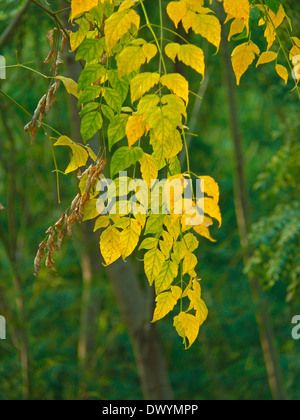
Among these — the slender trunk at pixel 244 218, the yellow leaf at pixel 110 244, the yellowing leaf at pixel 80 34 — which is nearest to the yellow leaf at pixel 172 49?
the yellowing leaf at pixel 80 34

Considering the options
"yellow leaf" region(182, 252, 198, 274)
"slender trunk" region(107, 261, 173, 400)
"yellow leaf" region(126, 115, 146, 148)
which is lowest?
"yellow leaf" region(182, 252, 198, 274)

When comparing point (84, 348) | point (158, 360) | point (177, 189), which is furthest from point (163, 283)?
point (84, 348)

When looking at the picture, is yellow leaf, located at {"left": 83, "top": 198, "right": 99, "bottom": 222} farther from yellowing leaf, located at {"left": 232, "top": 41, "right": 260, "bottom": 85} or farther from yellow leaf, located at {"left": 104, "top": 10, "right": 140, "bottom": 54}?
yellowing leaf, located at {"left": 232, "top": 41, "right": 260, "bottom": 85}

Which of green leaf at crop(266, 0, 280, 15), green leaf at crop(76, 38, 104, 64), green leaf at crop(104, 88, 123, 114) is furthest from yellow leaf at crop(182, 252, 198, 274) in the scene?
green leaf at crop(266, 0, 280, 15)

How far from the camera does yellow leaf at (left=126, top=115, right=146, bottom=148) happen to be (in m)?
1.01

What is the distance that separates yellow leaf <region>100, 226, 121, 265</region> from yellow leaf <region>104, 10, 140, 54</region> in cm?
33

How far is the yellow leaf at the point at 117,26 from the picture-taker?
1001 millimetres

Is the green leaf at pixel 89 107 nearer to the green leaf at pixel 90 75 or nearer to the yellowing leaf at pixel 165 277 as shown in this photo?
the green leaf at pixel 90 75

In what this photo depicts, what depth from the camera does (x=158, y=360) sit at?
3477 mm

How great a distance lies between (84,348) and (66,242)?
1.17m

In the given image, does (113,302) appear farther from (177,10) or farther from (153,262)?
(177,10)

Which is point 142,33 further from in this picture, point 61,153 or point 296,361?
point 296,361

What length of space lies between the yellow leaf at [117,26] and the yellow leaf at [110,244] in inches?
13.0

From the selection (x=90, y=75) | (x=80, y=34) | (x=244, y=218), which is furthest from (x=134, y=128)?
(x=244, y=218)
